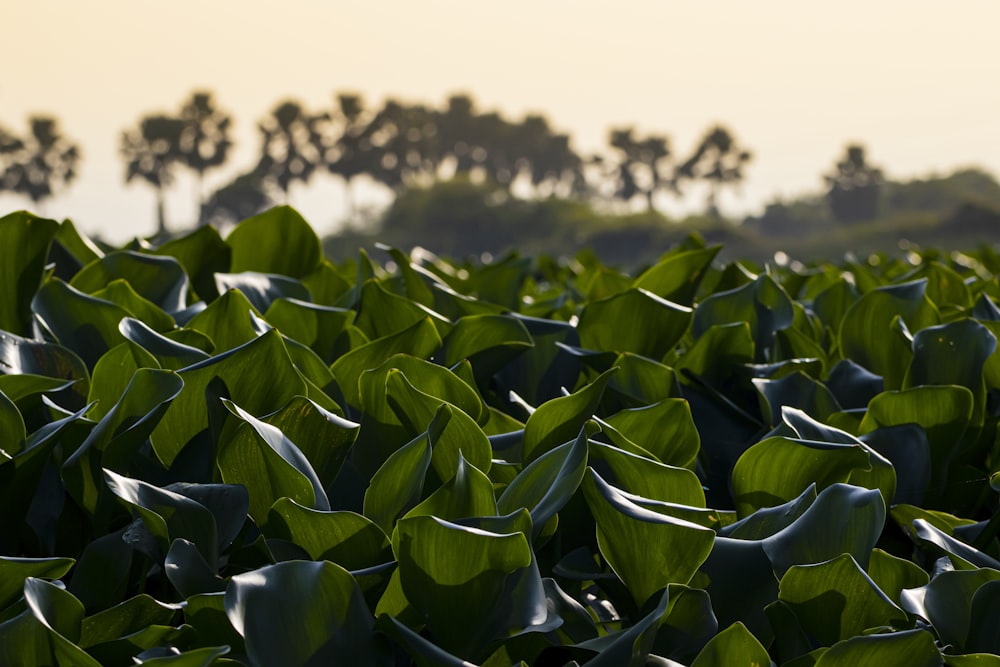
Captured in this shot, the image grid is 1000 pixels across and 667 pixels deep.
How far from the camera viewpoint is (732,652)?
2.86 feet

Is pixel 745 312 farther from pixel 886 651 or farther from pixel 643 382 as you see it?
pixel 886 651

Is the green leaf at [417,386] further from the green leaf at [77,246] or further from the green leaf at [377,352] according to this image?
the green leaf at [77,246]

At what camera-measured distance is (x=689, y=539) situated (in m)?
0.92

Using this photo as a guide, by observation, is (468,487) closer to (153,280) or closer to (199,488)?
(199,488)

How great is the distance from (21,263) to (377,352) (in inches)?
27.3

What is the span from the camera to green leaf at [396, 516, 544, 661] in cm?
83

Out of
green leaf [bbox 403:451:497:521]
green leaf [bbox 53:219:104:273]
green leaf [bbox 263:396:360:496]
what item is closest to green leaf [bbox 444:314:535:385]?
green leaf [bbox 263:396:360:496]

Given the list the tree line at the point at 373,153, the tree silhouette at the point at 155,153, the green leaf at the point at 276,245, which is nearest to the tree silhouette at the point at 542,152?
the tree line at the point at 373,153

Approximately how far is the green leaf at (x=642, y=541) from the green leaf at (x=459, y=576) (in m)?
0.10

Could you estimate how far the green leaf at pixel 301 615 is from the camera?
0.81 metres

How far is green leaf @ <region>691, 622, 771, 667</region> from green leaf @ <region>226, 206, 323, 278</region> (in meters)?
1.53

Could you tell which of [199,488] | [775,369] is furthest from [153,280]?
[775,369]

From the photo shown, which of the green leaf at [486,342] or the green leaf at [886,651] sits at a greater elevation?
the green leaf at [486,342]

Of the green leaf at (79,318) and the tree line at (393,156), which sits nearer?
the green leaf at (79,318)
